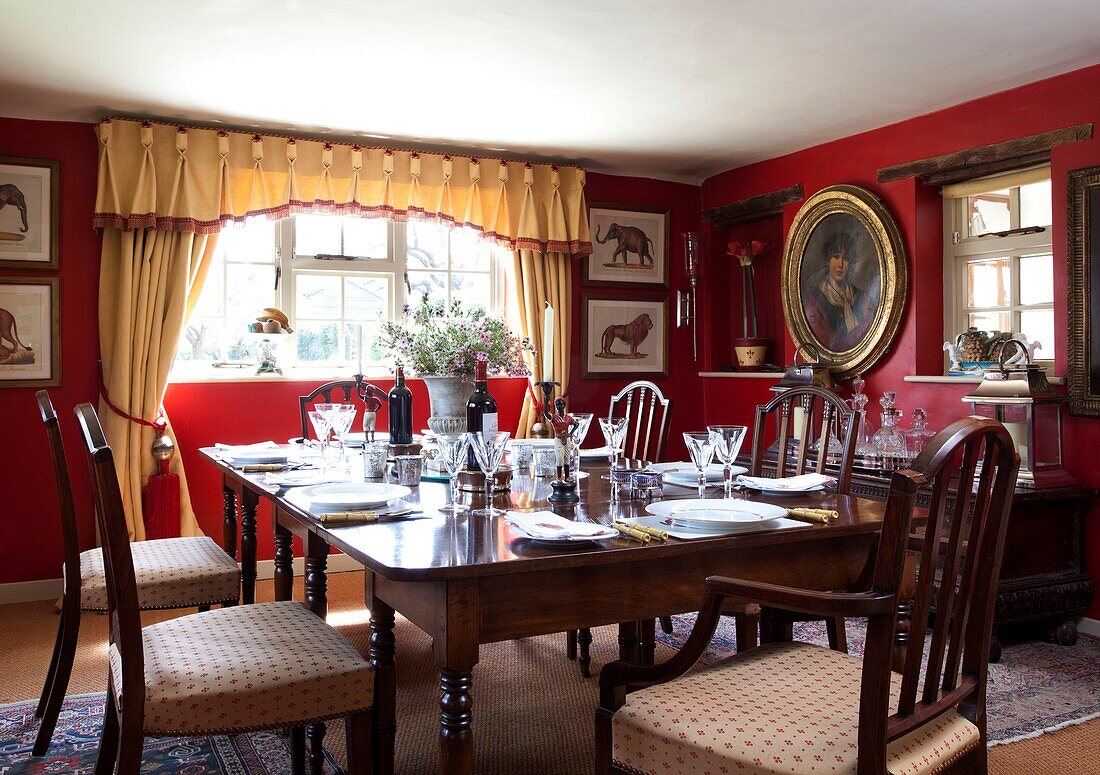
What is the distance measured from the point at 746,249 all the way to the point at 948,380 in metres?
1.64

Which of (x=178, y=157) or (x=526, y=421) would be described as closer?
(x=178, y=157)

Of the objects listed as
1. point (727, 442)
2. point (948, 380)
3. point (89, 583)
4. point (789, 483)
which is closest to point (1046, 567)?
point (948, 380)

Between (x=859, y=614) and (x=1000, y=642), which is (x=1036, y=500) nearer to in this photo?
(x=1000, y=642)

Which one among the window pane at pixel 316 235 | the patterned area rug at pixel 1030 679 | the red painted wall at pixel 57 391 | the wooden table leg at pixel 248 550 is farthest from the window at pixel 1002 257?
the red painted wall at pixel 57 391

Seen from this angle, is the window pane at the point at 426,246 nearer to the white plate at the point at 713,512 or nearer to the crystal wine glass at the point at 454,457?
the crystal wine glass at the point at 454,457

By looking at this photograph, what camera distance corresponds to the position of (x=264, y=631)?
1.98 m

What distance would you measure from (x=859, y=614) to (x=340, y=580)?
370cm

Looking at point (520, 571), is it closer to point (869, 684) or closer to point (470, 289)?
point (869, 684)

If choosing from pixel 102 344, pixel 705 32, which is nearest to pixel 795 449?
pixel 705 32

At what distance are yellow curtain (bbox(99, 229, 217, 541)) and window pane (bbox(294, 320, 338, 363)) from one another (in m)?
0.66

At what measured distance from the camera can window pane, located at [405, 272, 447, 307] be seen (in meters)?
5.05

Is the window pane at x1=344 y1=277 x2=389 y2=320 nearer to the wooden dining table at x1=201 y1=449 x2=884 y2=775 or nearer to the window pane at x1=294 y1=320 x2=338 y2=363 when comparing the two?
the window pane at x1=294 y1=320 x2=338 y2=363

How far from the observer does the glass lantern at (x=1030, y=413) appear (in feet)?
11.5

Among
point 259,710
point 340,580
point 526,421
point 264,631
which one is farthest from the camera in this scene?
point 526,421
